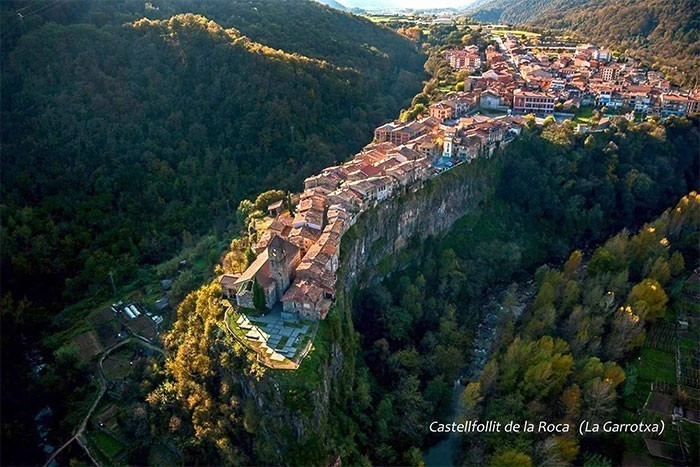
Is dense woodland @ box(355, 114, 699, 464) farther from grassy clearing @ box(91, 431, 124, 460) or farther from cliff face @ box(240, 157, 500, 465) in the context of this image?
grassy clearing @ box(91, 431, 124, 460)

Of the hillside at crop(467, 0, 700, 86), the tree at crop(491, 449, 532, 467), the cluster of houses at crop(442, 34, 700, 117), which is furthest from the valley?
the hillside at crop(467, 0, 700, 86)

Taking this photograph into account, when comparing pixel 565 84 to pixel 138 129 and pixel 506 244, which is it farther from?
pixel 138 129

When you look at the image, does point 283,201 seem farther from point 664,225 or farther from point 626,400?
point 664,225

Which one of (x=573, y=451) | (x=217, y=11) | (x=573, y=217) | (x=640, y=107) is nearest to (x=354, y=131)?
(x=573, y=217)

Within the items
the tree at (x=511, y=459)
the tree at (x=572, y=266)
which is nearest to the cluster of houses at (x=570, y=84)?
the tree at (x=572, y=266)

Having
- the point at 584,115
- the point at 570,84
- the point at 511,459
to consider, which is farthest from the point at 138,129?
the point at 570,84

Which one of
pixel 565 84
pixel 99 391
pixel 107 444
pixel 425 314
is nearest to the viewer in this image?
pixel 107 444
